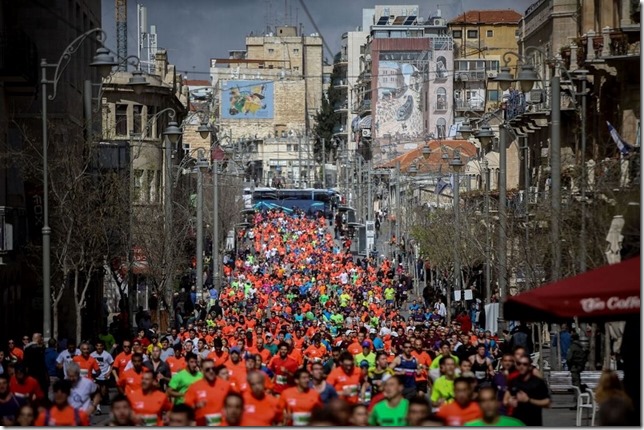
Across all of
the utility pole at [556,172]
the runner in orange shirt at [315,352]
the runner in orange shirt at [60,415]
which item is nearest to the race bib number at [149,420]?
the runner in orange shirt at [60,415]

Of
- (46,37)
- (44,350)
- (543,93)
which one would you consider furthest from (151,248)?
(44,350)

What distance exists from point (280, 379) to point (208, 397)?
22.5 feet

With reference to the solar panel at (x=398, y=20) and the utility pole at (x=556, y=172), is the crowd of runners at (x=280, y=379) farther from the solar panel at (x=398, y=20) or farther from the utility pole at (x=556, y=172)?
the solar panel at (x=398, y=20)

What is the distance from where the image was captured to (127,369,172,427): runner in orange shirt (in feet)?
53.8

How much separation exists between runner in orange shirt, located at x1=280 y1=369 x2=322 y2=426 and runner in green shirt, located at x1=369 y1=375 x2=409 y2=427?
125 centimetres

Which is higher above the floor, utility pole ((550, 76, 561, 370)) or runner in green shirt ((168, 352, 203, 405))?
utility pole ((550, 76, 561, 370))

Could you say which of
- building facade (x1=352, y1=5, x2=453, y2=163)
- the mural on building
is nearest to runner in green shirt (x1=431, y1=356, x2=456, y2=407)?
building facade (x1=352, y1=5, x2=453, y2=163)

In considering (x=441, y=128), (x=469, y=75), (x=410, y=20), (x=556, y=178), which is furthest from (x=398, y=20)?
(x=556, y=178)

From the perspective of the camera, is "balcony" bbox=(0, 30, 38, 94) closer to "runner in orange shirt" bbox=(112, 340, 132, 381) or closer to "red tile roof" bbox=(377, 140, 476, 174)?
"runner in orange shirt" bbox=(112, 340, 132, 381)

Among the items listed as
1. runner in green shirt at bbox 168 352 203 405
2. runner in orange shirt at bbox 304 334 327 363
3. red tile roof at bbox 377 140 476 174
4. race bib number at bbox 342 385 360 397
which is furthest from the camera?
red tile roof at bbox 377 140 476 174

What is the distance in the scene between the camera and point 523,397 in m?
16.6

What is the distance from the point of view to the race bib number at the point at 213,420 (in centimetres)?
1608

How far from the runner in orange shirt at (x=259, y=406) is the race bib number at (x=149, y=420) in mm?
1180

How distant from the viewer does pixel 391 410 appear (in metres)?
14.6
